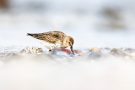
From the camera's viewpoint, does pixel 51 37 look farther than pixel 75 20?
No

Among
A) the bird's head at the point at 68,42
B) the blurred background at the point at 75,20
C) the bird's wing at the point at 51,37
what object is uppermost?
the blurred background at the point at 75,20

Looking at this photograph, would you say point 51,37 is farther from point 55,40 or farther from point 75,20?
point 75,20

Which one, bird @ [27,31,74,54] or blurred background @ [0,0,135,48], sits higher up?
blurred background @ [0,0,135,48]

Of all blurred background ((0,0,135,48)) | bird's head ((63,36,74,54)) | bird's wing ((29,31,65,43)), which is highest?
blurred background ((0,0,135,48))

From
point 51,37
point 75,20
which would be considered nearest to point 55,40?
point 51,37

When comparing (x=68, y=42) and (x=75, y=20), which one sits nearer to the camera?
(x=68, y=42)

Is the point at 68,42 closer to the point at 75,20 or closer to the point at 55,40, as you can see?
the point at 55,40

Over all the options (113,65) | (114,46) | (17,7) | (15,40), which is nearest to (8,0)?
(17,7)

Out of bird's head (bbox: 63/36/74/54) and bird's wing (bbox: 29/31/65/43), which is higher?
bird's wing (bbox: 29/31/65/43)

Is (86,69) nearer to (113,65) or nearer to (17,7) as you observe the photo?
(113,65)
